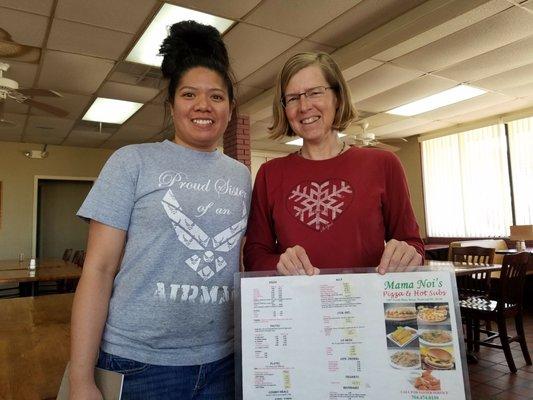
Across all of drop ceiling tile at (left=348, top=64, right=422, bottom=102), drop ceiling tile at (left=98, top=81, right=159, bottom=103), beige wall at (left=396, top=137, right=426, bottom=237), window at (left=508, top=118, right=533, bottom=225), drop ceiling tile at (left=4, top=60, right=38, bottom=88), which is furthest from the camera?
beige wall at (left=396, top=137, right=426, bottom=237)

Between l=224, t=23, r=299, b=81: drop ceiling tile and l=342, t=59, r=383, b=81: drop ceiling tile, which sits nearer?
l=224, t=23, r=299, b=81: drop ceiling tile

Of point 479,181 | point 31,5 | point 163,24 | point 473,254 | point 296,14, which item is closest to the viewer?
point 31,5

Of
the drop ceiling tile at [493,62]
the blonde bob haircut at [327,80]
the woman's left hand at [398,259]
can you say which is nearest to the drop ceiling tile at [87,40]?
the blonde bob haircut at [327,80]

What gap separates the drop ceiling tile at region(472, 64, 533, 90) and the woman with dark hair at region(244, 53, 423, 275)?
4897 mm

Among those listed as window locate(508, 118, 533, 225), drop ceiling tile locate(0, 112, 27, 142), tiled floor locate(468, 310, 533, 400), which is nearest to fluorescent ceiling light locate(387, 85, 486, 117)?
window locate(508, 118, 533, 225)

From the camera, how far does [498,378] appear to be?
3.29 m

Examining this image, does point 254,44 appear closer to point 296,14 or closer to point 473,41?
point 296,14

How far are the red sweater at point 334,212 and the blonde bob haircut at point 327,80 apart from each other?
0.12 m

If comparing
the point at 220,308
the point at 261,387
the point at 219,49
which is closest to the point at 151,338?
the point at 220,308

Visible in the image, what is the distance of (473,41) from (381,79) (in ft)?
3.80

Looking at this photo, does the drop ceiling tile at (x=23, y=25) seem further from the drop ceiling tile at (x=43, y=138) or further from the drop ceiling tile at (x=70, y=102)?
the drop ceiling tile at (x=43, y=138)

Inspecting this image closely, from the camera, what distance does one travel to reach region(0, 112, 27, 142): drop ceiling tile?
635 cm

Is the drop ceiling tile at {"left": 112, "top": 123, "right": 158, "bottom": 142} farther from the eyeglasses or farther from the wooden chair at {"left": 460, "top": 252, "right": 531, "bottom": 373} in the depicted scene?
the eyeglasses

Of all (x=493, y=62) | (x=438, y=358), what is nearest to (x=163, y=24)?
(x=438, y=358)
